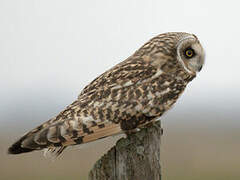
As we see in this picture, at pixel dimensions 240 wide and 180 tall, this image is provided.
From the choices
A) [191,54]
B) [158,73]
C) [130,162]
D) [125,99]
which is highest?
[191,54]

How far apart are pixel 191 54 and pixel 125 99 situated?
144 centimetres

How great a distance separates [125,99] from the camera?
240 inches

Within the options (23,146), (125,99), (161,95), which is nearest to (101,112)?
(125,99)

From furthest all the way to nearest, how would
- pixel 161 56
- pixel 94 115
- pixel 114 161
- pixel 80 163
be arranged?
pixel 80 163, pixel 161 56, pixel 94 115, pixel 114 161

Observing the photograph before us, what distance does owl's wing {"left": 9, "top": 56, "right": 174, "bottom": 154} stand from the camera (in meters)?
5.61

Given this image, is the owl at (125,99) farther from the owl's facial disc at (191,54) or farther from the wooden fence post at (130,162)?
the wooden fence post at (130,162)

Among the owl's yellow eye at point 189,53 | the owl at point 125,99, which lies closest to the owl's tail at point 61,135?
the owl at point 125,99

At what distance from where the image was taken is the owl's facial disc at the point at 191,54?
7.01 m

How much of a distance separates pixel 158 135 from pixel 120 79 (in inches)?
35.6

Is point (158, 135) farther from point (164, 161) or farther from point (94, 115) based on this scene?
point (164, 161)

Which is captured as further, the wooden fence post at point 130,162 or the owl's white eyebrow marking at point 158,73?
the owl's white eyebrow marking at point 158,73

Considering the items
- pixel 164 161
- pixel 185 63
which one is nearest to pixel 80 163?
pixel 164 161

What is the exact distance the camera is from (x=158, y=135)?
5.74m

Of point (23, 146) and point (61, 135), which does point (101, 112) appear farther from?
point (23, 146)
